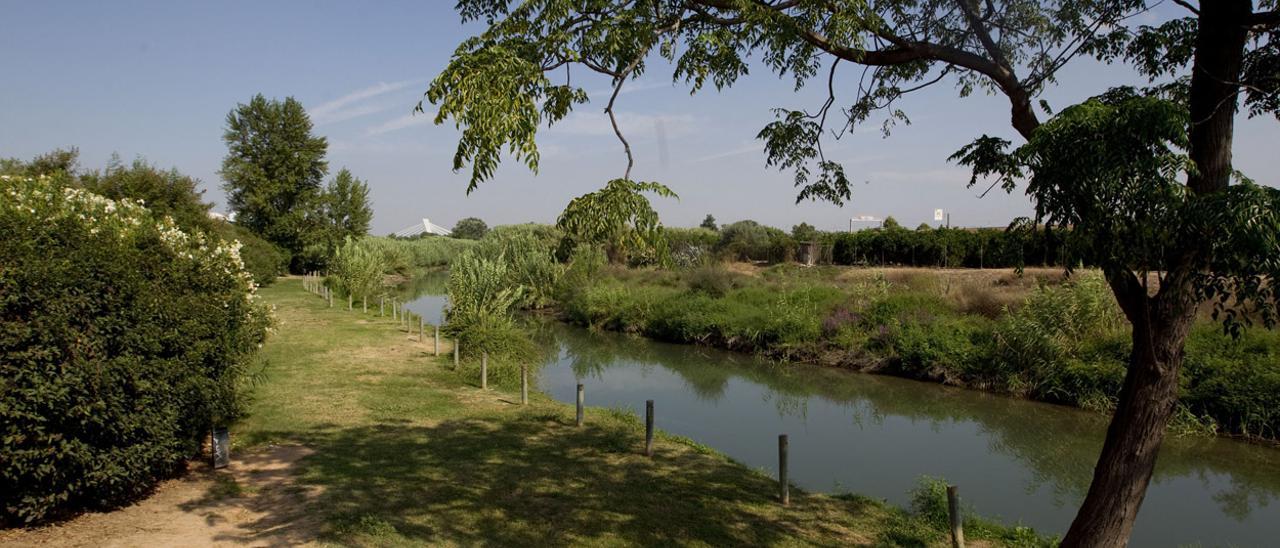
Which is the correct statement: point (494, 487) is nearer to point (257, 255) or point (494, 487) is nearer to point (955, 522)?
point (955, 522)

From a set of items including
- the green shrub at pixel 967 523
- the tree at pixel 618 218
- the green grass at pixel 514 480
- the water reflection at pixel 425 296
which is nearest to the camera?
the tree at pixel 618 218

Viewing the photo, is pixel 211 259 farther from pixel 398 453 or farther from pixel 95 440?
pixel 398 453

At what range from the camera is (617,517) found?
6664 mm

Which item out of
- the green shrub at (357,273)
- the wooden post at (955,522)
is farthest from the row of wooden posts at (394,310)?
the wooden post at (955,522)

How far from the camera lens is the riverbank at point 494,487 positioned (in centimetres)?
614

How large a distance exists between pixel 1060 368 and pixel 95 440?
15042 mm

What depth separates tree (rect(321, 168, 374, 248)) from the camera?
45.3 m

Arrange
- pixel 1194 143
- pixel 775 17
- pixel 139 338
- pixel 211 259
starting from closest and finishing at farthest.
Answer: pixel 1194 143, pixel 775 17, pixel 139 338, pixel 211 259

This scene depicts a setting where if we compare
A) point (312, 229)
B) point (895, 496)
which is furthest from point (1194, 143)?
point (312, 229)

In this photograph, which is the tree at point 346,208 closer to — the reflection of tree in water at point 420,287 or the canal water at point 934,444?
the reflection of tree in water at point 420,287

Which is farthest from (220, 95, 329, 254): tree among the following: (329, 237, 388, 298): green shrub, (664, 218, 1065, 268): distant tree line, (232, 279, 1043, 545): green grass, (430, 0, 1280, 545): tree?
→ (430, 0, 1280, 545): tree

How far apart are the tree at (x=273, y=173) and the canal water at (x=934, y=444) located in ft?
107

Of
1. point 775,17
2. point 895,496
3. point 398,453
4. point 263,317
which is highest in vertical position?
point 775,17

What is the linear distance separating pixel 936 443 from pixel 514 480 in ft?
23.8
